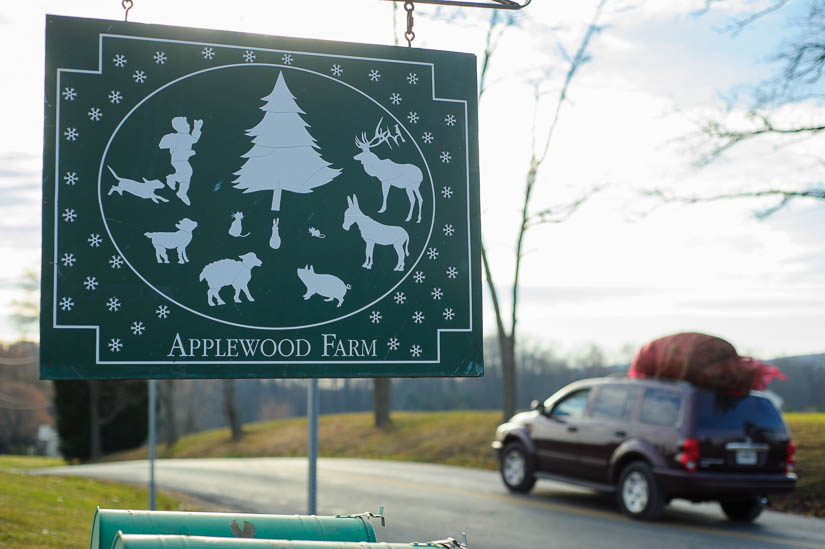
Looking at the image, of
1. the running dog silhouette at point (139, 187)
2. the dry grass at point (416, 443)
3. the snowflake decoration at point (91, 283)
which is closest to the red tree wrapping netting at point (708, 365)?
the dry grass at point (416, 443)

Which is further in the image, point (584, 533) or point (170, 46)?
point (584, 533)

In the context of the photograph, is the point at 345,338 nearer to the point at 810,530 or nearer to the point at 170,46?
the point at 170,46

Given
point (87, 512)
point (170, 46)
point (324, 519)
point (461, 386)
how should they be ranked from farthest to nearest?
1. point (461, 386)
2. point (87, 512)
3. point (170, 46)
4. point (324, 519)

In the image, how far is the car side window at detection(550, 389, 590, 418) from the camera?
13.5 metres

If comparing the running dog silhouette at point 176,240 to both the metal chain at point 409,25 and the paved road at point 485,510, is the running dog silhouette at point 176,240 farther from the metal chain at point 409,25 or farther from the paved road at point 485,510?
the paved road at point 485,510

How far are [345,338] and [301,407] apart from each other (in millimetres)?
76386

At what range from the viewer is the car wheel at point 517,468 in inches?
567

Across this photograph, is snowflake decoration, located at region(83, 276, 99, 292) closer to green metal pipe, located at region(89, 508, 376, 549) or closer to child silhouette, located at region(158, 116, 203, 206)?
child silhouette, located at region(158, 116, 203, 206)

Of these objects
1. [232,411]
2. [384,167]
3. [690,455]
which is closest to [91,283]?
[384,167]

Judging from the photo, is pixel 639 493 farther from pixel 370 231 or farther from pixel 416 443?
pixel 416 443

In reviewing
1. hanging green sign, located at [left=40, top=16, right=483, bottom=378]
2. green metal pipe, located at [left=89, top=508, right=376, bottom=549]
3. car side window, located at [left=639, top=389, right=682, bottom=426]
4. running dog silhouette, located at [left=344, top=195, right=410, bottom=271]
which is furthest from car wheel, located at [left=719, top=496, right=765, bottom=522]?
green metal pipe, located at [left=89, top=508, right=376, bottom=549]

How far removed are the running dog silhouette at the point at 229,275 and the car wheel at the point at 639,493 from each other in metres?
8.83

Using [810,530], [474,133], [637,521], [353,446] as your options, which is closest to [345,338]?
[474,133]

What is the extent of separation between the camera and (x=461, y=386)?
6059cm
